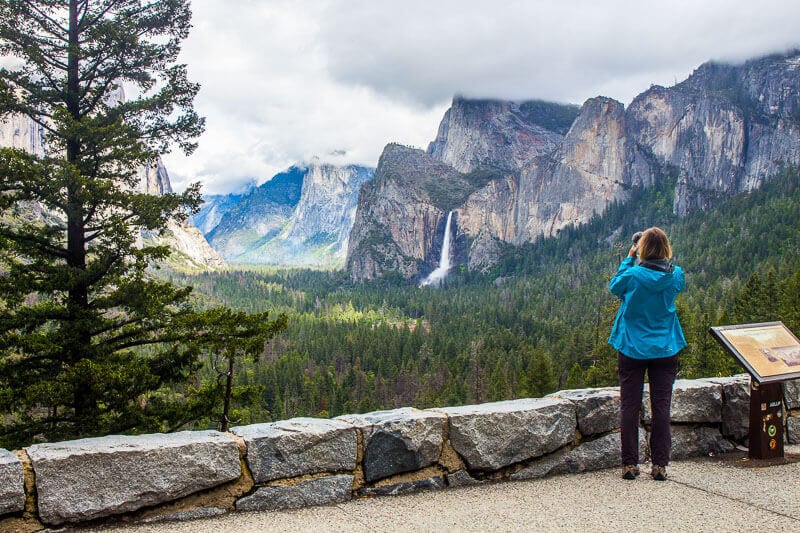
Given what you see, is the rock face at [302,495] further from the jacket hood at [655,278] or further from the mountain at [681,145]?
the mountain at [681,145]

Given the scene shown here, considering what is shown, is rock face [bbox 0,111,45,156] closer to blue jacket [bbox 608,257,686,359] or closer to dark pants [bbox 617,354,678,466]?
blue jacket [bbox 608,257,686,359]

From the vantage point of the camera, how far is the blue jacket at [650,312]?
18.8ft

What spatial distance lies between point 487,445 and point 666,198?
183859 mm

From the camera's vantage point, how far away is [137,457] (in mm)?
4672

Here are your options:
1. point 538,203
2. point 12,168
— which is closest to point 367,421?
point 12,168

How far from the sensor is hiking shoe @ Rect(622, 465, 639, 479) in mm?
5953

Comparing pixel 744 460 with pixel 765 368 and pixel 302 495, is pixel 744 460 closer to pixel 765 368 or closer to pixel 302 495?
pixel 765 368

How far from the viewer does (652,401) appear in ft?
19.5

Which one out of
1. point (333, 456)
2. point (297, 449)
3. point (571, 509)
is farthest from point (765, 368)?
point (297, 449)

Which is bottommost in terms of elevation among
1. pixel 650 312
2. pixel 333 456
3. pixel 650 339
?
pixel 333 456

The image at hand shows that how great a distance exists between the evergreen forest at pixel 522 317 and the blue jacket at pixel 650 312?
7.27 meters

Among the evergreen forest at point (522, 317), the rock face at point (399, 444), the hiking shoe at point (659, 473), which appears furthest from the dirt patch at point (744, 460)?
the evergreen forest at point (522, 317)

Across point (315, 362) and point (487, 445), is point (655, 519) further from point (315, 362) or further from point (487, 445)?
point (315, 362)

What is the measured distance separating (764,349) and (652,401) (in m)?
1.72
